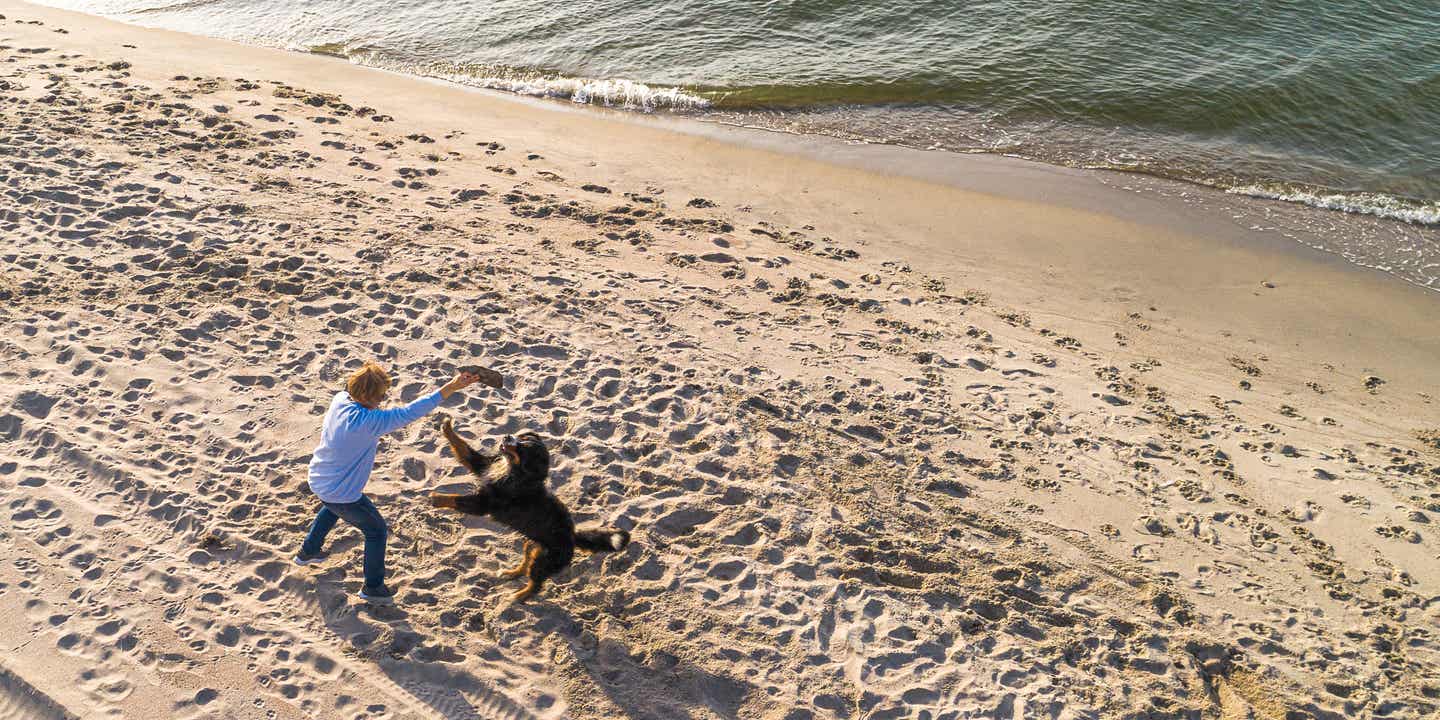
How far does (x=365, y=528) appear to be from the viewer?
4891 mm

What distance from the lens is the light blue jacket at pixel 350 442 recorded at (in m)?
4.61

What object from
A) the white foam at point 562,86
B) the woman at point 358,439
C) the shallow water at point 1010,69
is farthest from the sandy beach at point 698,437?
the white foam at point 562,86

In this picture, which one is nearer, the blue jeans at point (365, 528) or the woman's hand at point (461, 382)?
the woman's hand at point (461, 382)

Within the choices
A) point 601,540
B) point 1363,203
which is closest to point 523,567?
point 601,540

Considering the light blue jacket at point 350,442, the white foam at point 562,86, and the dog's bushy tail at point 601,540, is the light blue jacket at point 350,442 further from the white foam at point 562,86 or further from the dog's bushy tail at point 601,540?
the white foam at point 562,86

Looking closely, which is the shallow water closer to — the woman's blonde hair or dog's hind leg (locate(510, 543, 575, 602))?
dog's hind leg (locate(510, 543, 575, 602))

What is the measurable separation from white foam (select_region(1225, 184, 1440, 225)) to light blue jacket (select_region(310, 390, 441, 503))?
1113 cm

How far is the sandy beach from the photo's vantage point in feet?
16.0

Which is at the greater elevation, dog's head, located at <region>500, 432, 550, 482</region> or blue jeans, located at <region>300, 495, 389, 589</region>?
dog's head, located at <region>500, 432, 550, 482</region>

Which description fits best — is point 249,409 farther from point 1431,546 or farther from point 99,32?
point 99,32

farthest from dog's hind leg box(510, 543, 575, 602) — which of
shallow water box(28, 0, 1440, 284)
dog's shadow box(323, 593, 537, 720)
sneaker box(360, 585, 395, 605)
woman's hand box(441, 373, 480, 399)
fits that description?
shallow water box(28, 0, 1440, 284)

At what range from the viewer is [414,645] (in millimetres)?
4855

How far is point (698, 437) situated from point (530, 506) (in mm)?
1895

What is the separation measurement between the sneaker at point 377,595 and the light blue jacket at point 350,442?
1.92 ft
